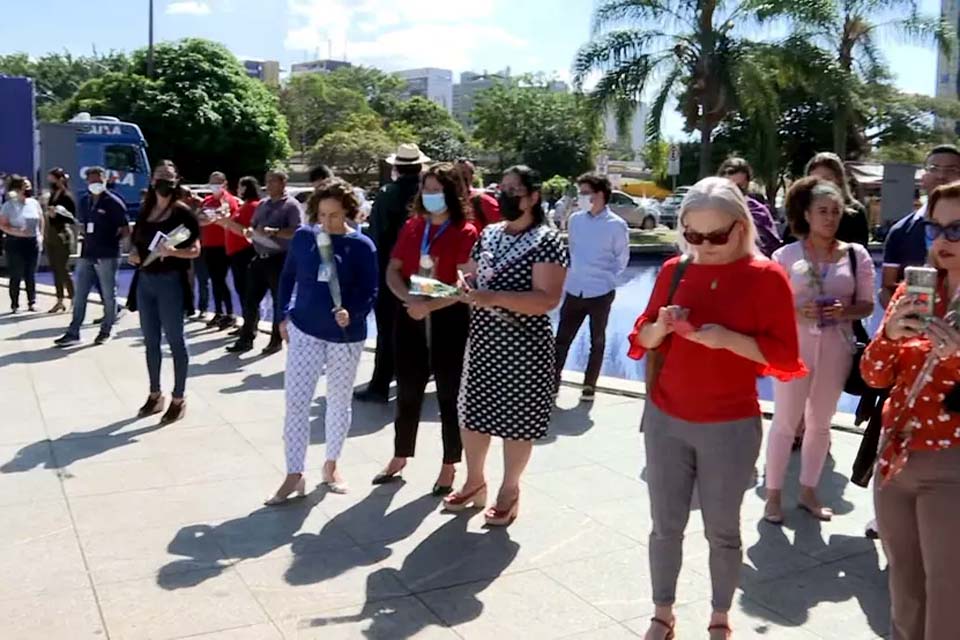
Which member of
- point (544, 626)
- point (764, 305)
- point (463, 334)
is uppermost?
point (764, 305)

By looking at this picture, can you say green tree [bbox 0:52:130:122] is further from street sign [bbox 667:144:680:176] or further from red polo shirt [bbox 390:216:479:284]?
red polo shirt [bbox 390:216:479:284]

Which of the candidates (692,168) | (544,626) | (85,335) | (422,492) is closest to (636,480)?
(422,492)

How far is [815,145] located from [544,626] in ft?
103

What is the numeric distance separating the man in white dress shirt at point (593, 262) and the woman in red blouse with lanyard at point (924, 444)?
449 cm

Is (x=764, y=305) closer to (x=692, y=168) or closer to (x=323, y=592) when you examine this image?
(x=323, y=592)

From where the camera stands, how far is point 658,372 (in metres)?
3.49

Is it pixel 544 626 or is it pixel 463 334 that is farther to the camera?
pixel 463 334

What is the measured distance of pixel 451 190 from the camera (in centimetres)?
512

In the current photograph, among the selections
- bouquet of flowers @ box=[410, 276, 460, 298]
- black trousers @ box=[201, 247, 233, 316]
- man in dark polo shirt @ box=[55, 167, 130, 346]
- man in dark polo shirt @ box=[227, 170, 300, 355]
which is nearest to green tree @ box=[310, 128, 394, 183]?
black trousers @ box=[201, 247, 233, 316]

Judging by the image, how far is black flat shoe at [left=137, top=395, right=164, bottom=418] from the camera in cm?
708

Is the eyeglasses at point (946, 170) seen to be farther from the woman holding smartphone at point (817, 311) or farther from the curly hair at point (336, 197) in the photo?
the curly hair at point (336, 197)

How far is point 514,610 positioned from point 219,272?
819 cm

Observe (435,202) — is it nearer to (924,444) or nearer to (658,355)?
(658,355)

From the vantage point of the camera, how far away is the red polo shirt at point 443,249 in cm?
519
